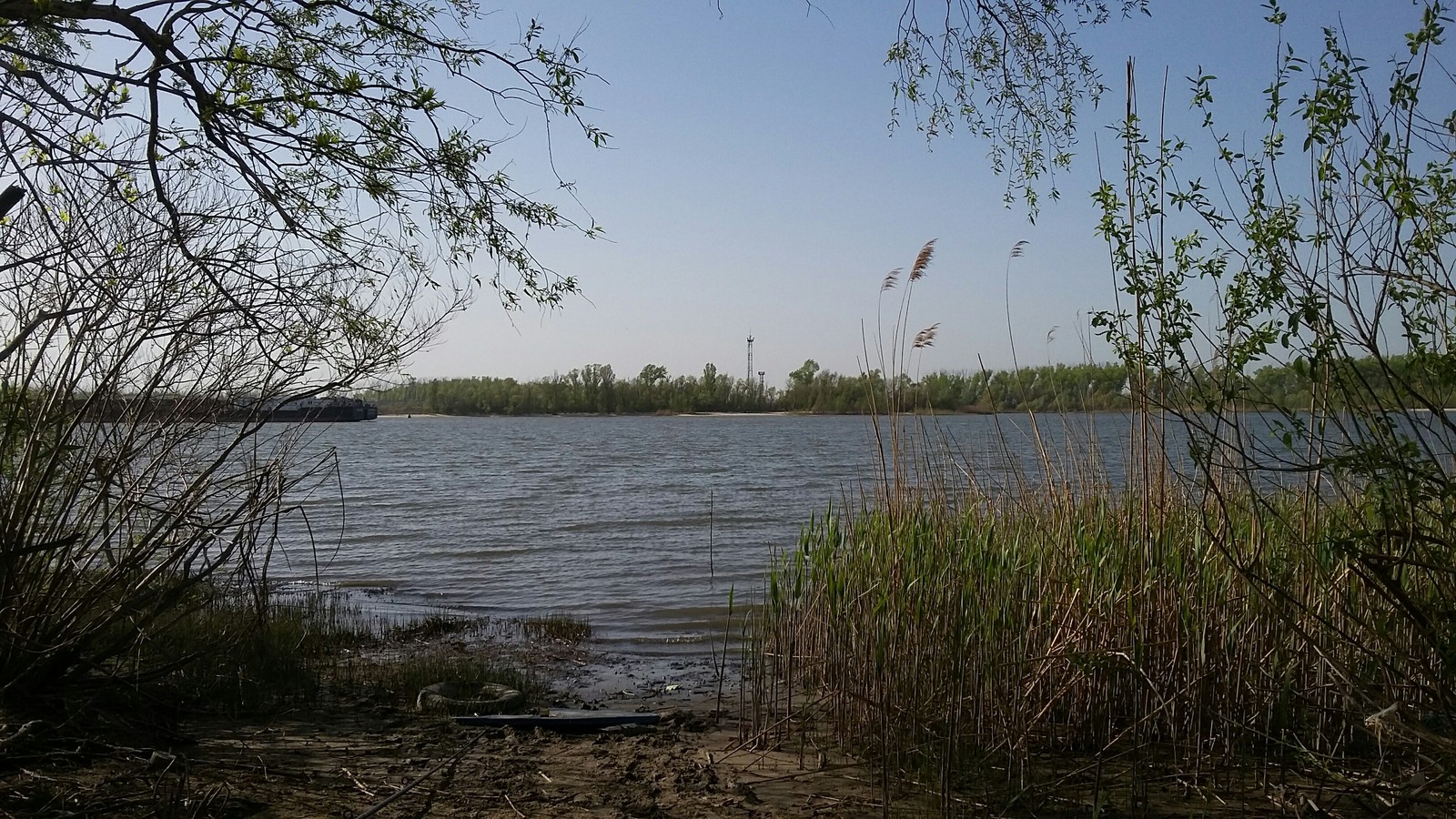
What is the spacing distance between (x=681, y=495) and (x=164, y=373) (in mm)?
21031

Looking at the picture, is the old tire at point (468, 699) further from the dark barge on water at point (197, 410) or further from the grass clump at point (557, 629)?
the grass clump at point (557, 629)

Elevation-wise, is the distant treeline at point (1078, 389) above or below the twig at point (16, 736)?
above

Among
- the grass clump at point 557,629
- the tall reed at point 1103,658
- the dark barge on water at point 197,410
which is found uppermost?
the dark barge on water at point 197,410

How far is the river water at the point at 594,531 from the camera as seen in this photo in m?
11.3

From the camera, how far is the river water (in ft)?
37.0

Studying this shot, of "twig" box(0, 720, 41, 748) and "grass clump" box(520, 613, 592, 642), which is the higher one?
"twig" box(0, 720, 41, 748)

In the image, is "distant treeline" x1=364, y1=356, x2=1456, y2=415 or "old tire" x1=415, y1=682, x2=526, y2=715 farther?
"old tire" x1=415, y1=682, x2=526, y2=715

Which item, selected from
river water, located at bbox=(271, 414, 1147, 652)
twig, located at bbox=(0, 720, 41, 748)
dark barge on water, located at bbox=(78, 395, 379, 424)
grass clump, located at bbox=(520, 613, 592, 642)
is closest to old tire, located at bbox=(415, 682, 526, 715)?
river water, located at bbox=(271, 414, 1147, 652)

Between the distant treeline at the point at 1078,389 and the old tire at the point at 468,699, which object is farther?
the old tire at the point at 468,699

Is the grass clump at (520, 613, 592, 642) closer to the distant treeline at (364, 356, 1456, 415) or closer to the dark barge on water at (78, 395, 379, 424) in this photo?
the distant treeline at (364, 356, 1456, 415)

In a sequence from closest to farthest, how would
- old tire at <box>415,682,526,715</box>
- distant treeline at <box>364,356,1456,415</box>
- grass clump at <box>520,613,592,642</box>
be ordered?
1. distant treeline at <box>364,356,1456,415</box>
2. old tire at <box>415,682,526,715</box>
3. grass clump at <box>520,613,592,642</box>

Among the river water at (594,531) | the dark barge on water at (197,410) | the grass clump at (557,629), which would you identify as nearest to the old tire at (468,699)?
the river water at (594,531)

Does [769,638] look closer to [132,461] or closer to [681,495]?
[132,461]

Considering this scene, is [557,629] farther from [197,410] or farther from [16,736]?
[16,736]
